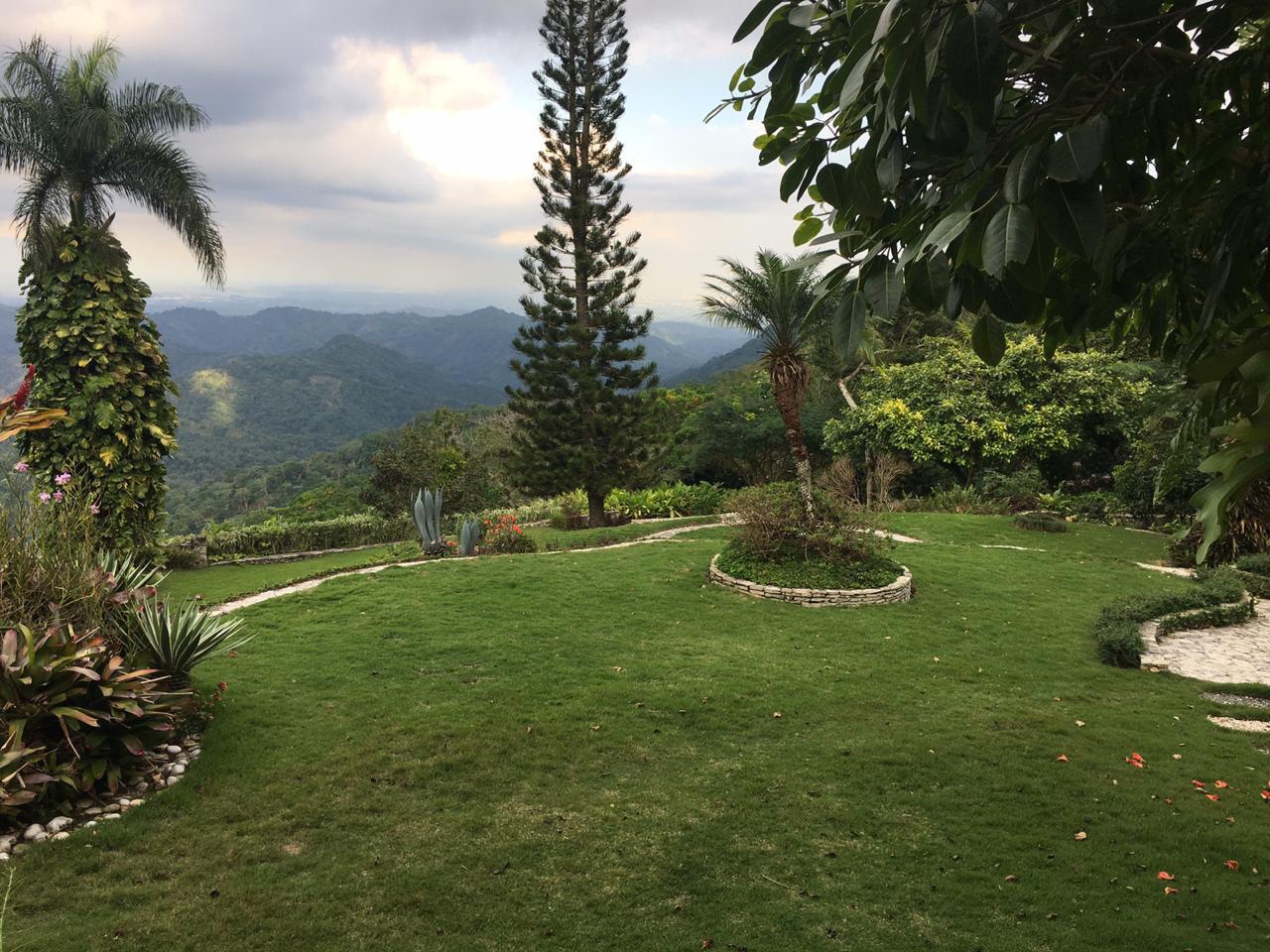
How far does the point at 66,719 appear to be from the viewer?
3873 mm

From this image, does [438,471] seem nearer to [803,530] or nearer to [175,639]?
[803,530]

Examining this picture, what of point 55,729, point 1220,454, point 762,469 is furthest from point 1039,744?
point 762,469

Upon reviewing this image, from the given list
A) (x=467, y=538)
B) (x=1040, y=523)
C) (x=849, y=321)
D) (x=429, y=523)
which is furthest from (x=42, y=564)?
(x=1040, y=523)

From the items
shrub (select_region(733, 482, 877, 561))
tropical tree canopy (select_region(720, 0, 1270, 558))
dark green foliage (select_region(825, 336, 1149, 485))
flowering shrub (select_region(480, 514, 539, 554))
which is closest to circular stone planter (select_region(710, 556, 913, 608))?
shrub (select_region(733, 482, 877, 561))

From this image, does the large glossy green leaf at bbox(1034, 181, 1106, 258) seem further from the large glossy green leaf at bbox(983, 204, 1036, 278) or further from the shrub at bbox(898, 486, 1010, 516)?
the shrub at bbox(898, 486, 1010, 516)

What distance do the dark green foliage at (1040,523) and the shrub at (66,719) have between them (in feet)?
45.8

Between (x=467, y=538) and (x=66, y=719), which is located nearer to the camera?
(x=66, y=719)

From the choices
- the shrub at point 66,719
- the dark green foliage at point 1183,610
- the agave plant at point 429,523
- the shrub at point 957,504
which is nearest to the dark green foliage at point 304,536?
the agave plant at point 429,523

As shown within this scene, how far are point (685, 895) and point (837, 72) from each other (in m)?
3.18

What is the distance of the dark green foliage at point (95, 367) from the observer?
362 inches

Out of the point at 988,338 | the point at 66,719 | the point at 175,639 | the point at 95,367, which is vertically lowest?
→ the point at 66,719

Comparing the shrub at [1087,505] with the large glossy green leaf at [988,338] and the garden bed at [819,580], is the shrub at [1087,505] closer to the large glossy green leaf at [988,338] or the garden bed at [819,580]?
the garden bed at [819,580]

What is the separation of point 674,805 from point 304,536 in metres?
14.6

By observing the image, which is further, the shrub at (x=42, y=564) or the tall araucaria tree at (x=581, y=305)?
the tall araucaria tree at (x=581, y=305)
